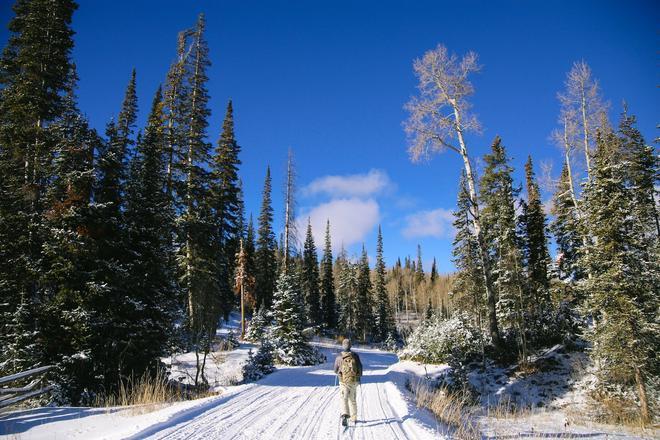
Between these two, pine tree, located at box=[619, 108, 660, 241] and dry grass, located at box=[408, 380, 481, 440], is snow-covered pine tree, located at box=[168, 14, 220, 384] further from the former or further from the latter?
pine tree, located at box=[619, 108, 660, 241]

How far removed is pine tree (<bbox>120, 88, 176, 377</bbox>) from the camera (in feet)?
42.6

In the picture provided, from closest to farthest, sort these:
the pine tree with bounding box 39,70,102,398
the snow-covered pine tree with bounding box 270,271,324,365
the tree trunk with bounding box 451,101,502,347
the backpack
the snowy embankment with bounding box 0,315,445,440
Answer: the snowy embankment with bounding box 0,315,445,440 → the backpack → the pine tree with bounding box 39,70,102,398 → the tree trunk with bounding box 451,101,502,347 → the snow-covered pine tree with bounding box 270,271,324,365

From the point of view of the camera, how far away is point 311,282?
5584 cm

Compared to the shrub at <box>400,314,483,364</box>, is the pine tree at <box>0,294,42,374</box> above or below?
above

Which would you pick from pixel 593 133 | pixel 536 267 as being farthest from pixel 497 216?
pixel 593 133

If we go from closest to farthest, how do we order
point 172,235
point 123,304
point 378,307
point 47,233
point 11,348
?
point 11,348 < point 47,233 < point 123,304 < point 172,235 < point 378,307

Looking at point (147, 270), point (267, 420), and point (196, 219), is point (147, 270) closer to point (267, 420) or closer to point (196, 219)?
point (196, 219)

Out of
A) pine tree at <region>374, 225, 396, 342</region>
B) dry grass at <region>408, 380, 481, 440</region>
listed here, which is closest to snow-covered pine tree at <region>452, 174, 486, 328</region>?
dry grass at <region>408, 380, 481, 440</region>

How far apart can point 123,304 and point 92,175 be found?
16.1ft

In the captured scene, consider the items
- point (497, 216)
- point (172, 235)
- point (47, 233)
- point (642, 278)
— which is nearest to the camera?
point (47, 233)

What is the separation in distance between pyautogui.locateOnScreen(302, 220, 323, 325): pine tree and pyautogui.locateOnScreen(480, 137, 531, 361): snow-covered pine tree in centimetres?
3194

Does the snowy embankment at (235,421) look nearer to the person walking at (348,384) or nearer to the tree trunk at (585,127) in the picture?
the person walking at (348,384)

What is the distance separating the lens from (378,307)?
63344 mm

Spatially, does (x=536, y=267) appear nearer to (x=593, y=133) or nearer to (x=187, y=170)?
(x=593, y=133)
